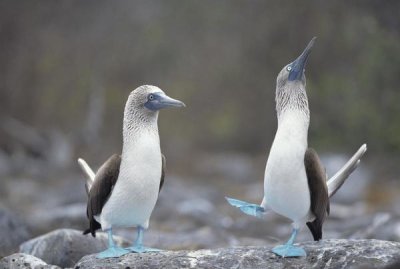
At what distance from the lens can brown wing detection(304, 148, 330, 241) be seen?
6.46 meters

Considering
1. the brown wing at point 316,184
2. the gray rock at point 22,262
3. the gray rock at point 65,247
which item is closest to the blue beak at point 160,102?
the brown wing at point 316,184

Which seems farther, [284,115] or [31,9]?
[31,9]

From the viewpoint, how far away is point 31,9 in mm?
30562

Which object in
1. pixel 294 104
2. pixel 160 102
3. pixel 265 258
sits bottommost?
pixel 265 258

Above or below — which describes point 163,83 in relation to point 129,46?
below

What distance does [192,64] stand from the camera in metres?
28.6

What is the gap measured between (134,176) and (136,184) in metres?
0.08

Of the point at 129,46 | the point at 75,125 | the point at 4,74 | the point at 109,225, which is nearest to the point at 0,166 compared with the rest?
the point at 75,125

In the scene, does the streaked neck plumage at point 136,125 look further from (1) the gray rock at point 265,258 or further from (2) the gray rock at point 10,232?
(2) the gray rock at point 10,232

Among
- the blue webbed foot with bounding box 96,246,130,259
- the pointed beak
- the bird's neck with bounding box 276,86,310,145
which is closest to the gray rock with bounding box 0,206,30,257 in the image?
the blue webbed foot with bounding box 96,246,130,259

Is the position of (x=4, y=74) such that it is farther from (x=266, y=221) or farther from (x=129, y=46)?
(x=266, y=221)

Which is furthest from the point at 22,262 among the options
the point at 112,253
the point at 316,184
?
the point at 316,184

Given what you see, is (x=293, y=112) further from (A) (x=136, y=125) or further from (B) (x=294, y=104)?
(A) (x=136, y=125)

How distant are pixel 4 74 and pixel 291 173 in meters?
24.0
